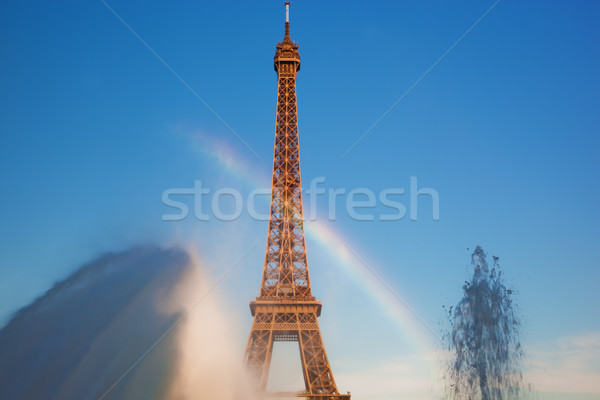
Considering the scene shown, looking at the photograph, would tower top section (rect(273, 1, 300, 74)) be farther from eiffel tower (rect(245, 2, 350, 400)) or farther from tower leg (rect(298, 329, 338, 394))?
tower leg (rect(298, 329, 338, 394))

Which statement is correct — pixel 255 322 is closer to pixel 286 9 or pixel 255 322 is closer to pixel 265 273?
pixel 265 273

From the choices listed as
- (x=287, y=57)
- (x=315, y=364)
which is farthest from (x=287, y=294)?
(x=287, y=57)

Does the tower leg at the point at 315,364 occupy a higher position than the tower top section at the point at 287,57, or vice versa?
the tower top section at the point at 287,57

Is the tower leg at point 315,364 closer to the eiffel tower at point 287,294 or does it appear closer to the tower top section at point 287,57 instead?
the eiffel tower at point 287,294

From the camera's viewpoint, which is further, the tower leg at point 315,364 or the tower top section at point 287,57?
the tower top section at point 287,57

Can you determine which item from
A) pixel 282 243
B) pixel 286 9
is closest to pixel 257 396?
pixel 282 243

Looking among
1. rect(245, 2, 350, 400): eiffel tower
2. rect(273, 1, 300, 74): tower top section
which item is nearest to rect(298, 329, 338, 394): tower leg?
rect(245, 2, 350, 400): eiffel tower

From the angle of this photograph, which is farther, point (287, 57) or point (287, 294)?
point (287, 57)

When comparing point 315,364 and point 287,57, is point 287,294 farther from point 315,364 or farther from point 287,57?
point 287,57

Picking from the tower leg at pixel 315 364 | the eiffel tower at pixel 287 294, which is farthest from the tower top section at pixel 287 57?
the tower leg at pixel 315 364
